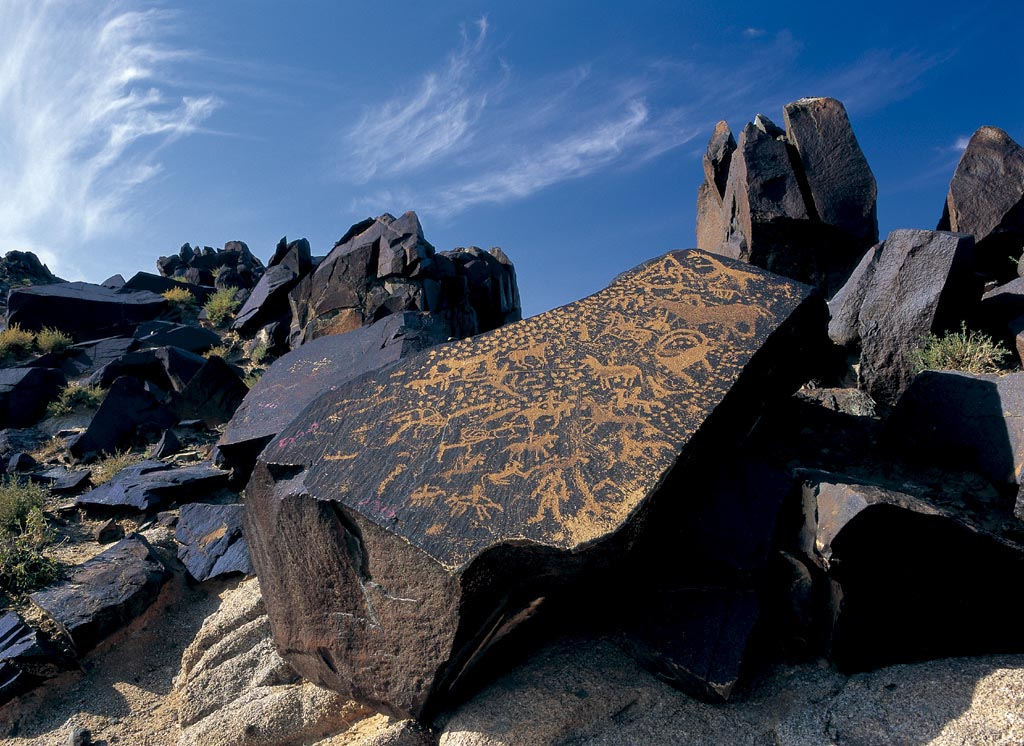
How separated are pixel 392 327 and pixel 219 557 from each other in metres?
2.07

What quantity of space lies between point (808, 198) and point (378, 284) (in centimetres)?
594

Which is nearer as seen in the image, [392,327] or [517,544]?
[517,544]

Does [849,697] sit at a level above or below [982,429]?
below

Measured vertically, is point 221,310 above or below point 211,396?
above

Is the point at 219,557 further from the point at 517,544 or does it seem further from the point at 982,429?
the point at 982,429

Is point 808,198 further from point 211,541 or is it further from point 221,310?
point 221,310

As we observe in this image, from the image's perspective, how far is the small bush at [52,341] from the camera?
11.9 m

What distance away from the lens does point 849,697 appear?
243cm

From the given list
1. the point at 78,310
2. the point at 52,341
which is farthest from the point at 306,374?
the point at 78,310

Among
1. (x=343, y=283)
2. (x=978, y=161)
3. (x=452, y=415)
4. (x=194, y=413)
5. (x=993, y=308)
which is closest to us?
(x=452, y=415)

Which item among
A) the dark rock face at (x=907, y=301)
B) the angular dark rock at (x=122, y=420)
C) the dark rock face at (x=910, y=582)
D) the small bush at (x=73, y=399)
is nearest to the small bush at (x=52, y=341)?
the small bush at (x=73, y=399)

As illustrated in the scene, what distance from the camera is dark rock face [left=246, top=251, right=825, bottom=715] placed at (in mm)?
2408

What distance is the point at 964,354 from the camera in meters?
4.36

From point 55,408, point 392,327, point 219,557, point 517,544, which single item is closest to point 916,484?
point 517,544
